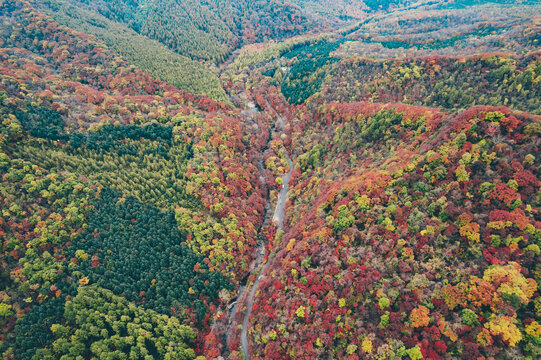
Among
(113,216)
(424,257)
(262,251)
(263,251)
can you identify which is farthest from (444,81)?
(113,216)

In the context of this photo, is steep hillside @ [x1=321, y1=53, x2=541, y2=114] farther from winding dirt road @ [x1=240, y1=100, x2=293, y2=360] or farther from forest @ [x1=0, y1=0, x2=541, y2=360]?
winding dirt road @ [x1=240, y1=100, x2=293, y2=360]

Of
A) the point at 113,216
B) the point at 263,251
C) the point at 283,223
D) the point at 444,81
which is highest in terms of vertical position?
the point at 444,81

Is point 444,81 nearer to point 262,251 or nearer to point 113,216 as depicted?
point 262,251

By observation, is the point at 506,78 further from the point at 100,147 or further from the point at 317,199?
the point at 100,147

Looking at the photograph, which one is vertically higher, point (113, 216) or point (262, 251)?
point (113, 216)

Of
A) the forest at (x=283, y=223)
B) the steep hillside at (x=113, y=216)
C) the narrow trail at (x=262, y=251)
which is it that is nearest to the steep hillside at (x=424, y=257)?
the forest at (x=283, y=223)

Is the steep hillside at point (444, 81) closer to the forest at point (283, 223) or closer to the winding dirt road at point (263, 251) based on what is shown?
the forest at point (283, 223)

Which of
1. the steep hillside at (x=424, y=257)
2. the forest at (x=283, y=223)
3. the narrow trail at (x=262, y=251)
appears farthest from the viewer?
the narrow trail at (x=262, y=251)

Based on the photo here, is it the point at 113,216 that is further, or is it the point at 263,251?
the point at 263,251
